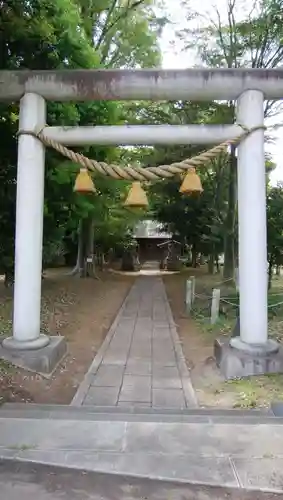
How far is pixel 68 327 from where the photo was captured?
956 centimetres

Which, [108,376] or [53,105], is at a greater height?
[53,105]

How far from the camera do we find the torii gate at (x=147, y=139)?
6.09 metres

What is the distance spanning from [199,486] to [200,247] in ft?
73.2

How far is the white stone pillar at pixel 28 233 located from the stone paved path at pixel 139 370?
1.19m

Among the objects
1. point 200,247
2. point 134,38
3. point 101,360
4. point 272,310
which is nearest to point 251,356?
point 101,360

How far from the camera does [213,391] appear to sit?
565cm

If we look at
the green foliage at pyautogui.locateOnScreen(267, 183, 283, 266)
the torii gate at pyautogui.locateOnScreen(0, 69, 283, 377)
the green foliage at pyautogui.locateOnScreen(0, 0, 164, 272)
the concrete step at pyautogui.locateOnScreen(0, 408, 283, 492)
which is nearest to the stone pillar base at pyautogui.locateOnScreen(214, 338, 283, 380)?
the torii gate at pyautogui.locateOnScreen(0, 69, 283, 377)

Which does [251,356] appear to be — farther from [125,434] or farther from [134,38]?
[134,38]

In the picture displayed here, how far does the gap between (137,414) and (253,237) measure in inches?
119

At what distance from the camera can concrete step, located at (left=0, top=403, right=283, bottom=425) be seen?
4258mm

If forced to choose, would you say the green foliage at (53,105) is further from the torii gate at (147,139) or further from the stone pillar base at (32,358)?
the stone pillar base at (32,358)

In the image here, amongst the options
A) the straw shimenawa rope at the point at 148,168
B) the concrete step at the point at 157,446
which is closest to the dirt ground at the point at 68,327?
the concrete step at the point at 157,446

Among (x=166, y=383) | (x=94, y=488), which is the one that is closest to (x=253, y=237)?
(x=166, y=383)

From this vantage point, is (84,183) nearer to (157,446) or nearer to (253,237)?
(253,237)
